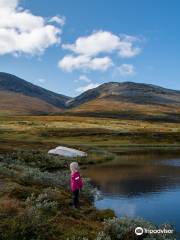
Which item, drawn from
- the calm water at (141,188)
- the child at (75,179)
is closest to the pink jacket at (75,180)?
the child at (75,179)

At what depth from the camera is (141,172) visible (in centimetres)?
6116

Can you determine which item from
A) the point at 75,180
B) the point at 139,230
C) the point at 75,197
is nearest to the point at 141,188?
the point at 75,197

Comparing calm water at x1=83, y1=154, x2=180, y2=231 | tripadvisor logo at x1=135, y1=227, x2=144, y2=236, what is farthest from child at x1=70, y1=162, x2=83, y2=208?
tripadvisor logo at x1=135, y1=227, x2=144, y2=236

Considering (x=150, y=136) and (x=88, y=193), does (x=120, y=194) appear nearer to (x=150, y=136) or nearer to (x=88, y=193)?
(x=88, y=193)

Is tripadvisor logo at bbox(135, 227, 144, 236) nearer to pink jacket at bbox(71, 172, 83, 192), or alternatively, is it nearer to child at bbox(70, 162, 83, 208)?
child at bbox(70, 162, 83, 208)

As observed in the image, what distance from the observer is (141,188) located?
4594cm

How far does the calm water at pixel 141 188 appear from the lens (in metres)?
33.9

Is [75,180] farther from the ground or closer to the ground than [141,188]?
farther from the ground

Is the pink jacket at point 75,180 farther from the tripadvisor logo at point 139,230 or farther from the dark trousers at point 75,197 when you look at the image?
the tripadvisor logo at point 139,230

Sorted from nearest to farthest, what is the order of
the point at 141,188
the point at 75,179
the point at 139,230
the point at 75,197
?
the point at 139,230
the point at 75,179
the point at 75,197
the point at 141,188

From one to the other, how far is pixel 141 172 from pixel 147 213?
92.0 ft

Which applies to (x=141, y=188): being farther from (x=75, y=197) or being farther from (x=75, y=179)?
(x=75, y=179)

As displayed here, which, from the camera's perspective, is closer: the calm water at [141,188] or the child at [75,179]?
the child at [75,179]

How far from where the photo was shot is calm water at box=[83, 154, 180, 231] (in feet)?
111
